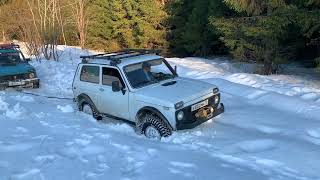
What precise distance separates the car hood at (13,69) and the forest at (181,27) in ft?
23.6

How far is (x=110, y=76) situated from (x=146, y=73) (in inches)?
36.7

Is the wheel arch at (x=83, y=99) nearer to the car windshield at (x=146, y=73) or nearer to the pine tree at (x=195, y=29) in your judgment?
the car windshield at (x=146, y=73)

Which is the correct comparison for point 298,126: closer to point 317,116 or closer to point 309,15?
point 317,116

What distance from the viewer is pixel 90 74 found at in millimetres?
11000

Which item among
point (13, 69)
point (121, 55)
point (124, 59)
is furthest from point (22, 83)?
point (124, 59)

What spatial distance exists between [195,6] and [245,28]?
46.8 feet

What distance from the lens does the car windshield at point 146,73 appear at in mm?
9711

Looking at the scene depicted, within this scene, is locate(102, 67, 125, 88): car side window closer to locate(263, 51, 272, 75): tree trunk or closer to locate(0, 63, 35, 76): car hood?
locate(0, 63, 35, 76): car hood

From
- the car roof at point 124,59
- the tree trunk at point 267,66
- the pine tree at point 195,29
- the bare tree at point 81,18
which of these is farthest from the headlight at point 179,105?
the bare tree at point 81,18

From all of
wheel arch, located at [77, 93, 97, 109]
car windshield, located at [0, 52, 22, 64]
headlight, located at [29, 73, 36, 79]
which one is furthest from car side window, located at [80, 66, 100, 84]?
car windshield, located at [0, 52, 22, 64]

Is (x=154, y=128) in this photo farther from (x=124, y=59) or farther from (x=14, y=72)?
(x=14, y=72)

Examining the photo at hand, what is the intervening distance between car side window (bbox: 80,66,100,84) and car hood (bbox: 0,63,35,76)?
5874 millimetres

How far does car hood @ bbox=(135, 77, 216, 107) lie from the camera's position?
8766 mm

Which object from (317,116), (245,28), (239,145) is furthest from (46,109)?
(245,28)
